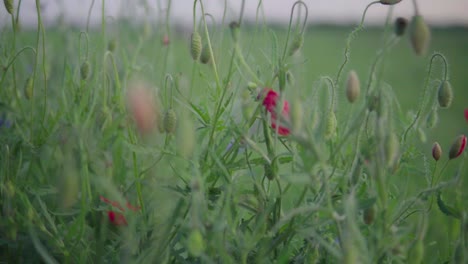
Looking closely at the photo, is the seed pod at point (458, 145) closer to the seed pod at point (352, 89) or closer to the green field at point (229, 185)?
the green field at point (229, 185)

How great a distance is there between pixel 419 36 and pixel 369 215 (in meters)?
0.15

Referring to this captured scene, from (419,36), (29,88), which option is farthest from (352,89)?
(29,88)

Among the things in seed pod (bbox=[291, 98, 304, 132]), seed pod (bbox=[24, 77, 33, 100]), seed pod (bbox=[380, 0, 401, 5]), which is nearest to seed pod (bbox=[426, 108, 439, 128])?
seed pod (bbox=[380, 0, 401, 5])

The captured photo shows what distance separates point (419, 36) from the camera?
46 cm

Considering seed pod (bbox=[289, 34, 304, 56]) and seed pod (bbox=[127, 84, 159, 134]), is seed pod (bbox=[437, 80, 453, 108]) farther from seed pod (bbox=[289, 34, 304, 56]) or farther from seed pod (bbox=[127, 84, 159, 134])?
seed pod (bbox=[127, 84, 159, 134])

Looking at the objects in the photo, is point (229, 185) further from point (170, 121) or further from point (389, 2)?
point (389, 2)

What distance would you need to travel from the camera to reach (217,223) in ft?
1.38

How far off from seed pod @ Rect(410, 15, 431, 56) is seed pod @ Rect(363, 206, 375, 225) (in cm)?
13

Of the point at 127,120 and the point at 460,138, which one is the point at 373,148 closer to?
the point at 460,138

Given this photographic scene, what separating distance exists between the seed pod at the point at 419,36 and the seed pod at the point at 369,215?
0.13 meters

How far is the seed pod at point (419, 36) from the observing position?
1.51 feet

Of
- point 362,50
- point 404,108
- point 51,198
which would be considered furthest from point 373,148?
point 362,50

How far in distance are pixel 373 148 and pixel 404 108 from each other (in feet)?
6.50

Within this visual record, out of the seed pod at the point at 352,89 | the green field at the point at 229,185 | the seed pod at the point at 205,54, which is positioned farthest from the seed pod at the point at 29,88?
the seed pod at the point at 352,89
